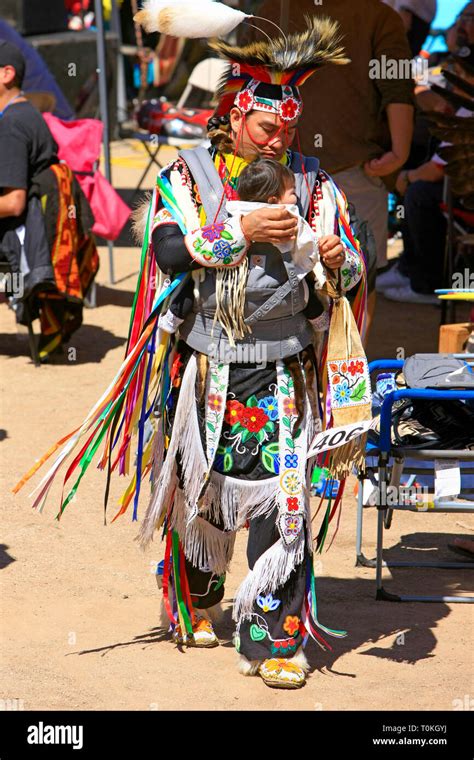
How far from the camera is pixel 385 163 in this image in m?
5.62

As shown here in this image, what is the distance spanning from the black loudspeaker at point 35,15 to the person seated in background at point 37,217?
6357mm

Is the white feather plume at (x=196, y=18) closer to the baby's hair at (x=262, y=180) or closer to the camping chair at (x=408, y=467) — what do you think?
the baby's hair at (x=262, y=180)

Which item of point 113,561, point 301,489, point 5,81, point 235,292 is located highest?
point 5,81

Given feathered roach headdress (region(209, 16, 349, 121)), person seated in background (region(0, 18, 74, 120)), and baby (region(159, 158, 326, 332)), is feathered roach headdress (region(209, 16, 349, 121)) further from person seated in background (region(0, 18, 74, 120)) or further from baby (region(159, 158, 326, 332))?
person seated in background (region(0, 18, 74, 120))

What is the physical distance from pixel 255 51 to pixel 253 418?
1.00 meters

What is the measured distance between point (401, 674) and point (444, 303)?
4.31 m

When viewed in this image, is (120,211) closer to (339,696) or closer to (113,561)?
(113,561)

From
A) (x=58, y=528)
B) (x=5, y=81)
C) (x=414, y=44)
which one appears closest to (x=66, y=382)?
(x=5, y=81)

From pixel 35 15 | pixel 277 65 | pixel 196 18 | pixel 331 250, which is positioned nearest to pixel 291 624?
pixel 331 250

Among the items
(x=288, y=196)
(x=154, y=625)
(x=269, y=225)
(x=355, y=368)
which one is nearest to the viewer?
(x=269, y=225)

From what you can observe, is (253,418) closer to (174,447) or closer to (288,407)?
(288,407)

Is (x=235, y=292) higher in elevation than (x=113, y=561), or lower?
higher

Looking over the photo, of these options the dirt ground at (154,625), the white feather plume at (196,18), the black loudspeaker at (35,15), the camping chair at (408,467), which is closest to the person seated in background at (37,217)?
the dirt ground at (154,625)
